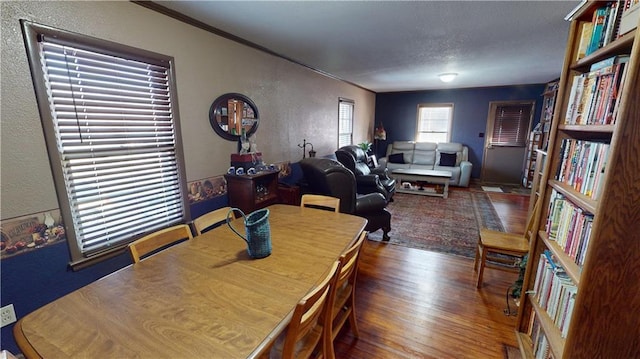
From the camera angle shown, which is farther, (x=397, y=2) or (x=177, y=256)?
(x=397, y=2)

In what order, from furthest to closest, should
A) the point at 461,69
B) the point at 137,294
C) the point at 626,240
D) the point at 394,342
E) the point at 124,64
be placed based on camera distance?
the point at 461,69
the point at 124,64
the point at 394,342
the point at 137,294
the point at 626,240

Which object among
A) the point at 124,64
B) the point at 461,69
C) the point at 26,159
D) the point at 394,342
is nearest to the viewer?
the point at 26,159

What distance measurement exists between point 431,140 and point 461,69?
2910mm

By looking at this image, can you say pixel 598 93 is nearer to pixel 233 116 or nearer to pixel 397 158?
pixel 233 116

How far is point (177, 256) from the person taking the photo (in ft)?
4.46

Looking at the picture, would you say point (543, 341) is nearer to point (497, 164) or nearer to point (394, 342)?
point (394, 342)

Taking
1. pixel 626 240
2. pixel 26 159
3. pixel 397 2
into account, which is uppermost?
pixel 397 2

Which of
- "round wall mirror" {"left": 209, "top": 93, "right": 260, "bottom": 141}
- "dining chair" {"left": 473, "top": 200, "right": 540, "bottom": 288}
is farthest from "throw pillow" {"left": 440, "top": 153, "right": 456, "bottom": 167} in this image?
"round wall mirror" {"left": 209, "top": 93, "right": 260, "bottom": 141}

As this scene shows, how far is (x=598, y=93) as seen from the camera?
3.66ft

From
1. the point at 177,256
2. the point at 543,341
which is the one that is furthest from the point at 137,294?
the point at 543,341

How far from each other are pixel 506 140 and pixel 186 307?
7270 mm

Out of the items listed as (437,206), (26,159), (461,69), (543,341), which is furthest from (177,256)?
(461,69)

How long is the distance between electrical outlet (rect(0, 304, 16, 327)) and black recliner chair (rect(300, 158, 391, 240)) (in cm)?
241

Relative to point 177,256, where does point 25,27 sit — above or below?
above
